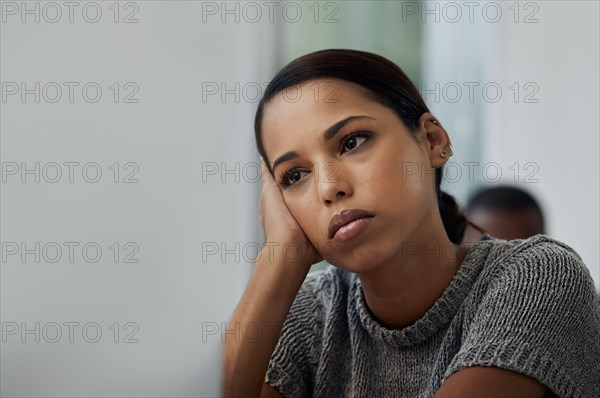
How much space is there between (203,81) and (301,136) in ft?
0.86

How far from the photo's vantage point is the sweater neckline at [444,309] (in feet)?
2.93

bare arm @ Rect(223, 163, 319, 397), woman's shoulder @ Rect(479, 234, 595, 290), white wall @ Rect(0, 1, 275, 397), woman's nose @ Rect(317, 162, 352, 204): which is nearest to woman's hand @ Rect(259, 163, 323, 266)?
bare arm @ Rect(223, 163, 319, 397)

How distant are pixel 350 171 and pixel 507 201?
126 centimetres

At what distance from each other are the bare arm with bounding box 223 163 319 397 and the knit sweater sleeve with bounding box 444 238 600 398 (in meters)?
0.21

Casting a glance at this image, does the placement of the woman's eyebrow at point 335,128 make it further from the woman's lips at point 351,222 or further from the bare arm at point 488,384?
the bare arm at point 488,384

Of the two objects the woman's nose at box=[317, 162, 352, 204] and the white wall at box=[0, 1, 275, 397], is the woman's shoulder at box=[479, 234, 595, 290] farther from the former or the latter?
the white wall at box=[0, 1, 275, 397]

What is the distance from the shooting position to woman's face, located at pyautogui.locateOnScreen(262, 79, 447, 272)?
852 mm

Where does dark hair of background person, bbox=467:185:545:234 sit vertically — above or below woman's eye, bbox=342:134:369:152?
below

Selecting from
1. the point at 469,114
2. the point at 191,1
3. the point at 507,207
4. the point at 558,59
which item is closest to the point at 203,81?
the point at 191,1

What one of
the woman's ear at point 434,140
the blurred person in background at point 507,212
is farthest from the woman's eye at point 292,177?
the blurred person in background at point 507,212

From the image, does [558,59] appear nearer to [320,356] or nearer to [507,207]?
[507,207]

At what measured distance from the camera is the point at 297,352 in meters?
0.99

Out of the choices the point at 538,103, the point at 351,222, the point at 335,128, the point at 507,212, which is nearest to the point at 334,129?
the point at 335,128

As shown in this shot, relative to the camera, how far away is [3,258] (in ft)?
1.55
